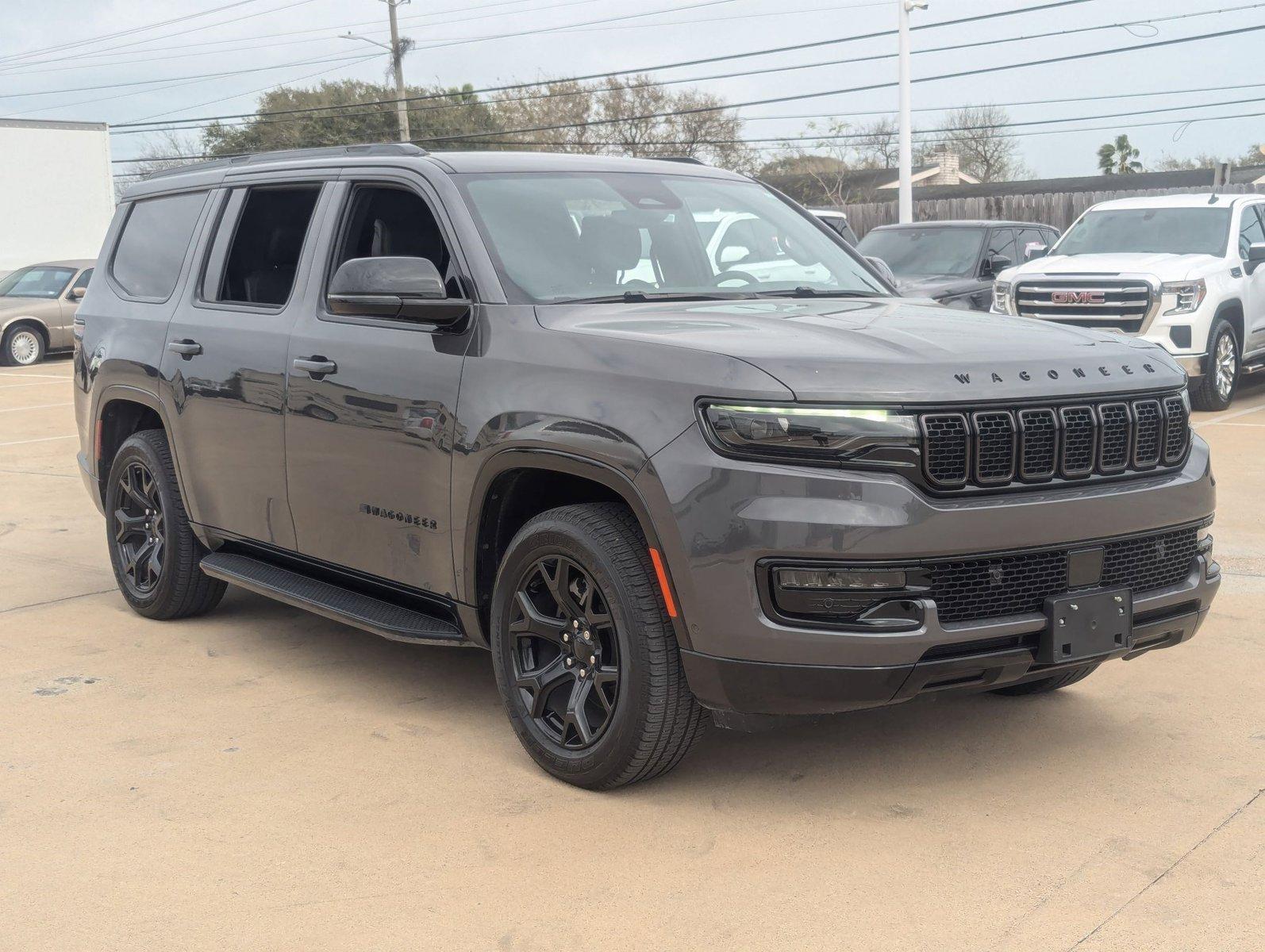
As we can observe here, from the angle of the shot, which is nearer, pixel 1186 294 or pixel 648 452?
pixel 648 452

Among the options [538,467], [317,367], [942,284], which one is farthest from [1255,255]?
[538,467]

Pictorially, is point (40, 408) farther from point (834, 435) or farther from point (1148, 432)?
point (1148, 432)

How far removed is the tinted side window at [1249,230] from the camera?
1380 centimetres

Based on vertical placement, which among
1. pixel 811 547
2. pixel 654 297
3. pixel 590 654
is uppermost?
pixel 654 297

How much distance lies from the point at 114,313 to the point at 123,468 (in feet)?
2.33

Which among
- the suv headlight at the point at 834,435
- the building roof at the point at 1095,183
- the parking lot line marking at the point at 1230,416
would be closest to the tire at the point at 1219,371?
the parking lot line marking at the point at 1230,416

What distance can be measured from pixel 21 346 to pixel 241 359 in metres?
17.9

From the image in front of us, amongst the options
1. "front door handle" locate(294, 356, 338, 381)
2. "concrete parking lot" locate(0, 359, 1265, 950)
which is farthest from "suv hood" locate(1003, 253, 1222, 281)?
"front door handle" locate(294, 356, 338, 381)

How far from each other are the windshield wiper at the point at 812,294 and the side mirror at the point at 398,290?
3.58 feet

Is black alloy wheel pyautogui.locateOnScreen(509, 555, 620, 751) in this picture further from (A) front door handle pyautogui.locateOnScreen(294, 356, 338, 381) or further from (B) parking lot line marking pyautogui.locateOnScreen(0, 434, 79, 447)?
(B) parking lot line marking pyautogui.locateOnScreen(0, 434, 79, 447)

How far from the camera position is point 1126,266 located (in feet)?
43.2

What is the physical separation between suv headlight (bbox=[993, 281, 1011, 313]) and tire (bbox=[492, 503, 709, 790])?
10403 millimetres

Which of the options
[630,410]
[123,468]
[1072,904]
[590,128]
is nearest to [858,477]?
[630,410]

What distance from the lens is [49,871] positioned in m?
3.67
